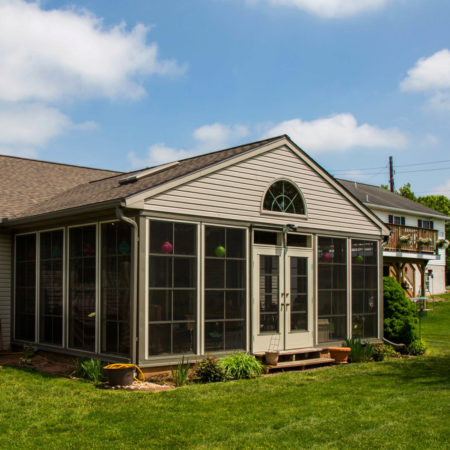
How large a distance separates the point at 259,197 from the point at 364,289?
3.78m

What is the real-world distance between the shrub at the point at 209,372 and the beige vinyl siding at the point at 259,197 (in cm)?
245

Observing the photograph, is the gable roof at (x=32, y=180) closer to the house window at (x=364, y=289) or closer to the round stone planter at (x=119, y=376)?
the round stone planter at (x=119, y=376)

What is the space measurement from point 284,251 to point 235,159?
2.06 meters

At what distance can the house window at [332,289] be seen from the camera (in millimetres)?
12000

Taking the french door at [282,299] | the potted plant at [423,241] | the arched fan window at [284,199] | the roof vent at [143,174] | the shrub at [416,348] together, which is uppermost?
the roof vent at [143,174]

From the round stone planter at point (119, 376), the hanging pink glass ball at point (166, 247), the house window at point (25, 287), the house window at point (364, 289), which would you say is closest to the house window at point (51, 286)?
the house window at point (25, 287)

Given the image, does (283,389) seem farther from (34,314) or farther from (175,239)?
(34,314)

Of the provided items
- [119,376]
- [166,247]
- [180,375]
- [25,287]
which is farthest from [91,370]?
[25,287]

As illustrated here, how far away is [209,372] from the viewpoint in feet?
29.8

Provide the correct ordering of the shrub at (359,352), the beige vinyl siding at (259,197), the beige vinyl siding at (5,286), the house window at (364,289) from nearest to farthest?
the beige vinyl siding at (259,197) → the shrub at (359,352) → the beige vinyl siding at (5,286) → the house window at (364,289)

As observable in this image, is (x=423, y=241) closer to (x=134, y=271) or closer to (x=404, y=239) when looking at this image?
(x=404, y=239)

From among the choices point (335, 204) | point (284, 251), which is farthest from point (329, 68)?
point (284, 251)

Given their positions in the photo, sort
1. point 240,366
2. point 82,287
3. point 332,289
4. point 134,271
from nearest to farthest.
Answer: point 134,271 < point 240,366 < point 82,287 < point 332,289

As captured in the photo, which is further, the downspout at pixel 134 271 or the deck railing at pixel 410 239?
the deck railing at pixel 410 239
